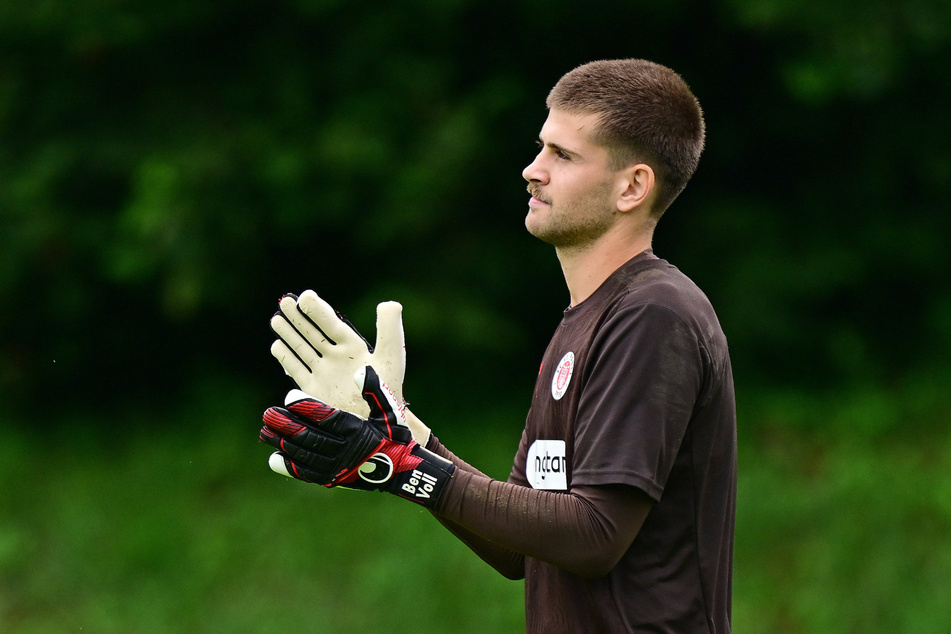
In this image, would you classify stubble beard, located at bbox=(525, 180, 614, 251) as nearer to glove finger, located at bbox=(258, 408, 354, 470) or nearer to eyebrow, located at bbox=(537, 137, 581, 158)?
eyebrow, located at bbox=(537, 137, 581, 158)

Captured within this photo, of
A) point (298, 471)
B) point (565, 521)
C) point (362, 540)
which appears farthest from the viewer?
point (362, 540)

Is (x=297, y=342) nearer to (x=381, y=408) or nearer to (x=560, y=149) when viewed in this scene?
(x=381, y=408)

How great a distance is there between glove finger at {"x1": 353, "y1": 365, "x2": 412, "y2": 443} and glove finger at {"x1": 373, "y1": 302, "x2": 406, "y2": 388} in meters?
0.18

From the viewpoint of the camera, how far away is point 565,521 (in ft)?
6.75

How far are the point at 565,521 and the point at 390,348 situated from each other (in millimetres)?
603

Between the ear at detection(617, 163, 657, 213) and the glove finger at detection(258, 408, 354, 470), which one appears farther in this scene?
the ear at detection(617, 163, 657, 213)

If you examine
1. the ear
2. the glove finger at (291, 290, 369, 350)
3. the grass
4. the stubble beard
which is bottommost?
the grass

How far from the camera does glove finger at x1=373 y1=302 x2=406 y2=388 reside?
7.94ft

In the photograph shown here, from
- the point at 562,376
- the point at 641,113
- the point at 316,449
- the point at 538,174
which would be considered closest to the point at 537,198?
the point at 538,174

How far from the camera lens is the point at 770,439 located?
257 inches

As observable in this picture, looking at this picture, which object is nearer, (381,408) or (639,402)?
(639,402)

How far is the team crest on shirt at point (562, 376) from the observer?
2316mm

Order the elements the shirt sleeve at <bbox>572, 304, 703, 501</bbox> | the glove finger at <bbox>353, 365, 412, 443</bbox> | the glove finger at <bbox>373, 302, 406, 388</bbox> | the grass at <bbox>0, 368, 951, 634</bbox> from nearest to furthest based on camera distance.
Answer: the shirt sleeve at <bbox>572, 304, 703, 501</bbox>
the glove finger at <bbox>353, 365, 412, 443</bbox>
the glove finger at <bbox>373, 302, 406, 388</bbox>
the grass at <bbox>0, 368, 951, 634</bbox>

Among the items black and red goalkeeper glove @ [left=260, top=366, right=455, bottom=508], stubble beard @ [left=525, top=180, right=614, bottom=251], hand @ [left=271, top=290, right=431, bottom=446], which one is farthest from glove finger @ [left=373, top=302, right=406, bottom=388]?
stubble beard @ [left=525, top=180, right=614, bottom=251]
